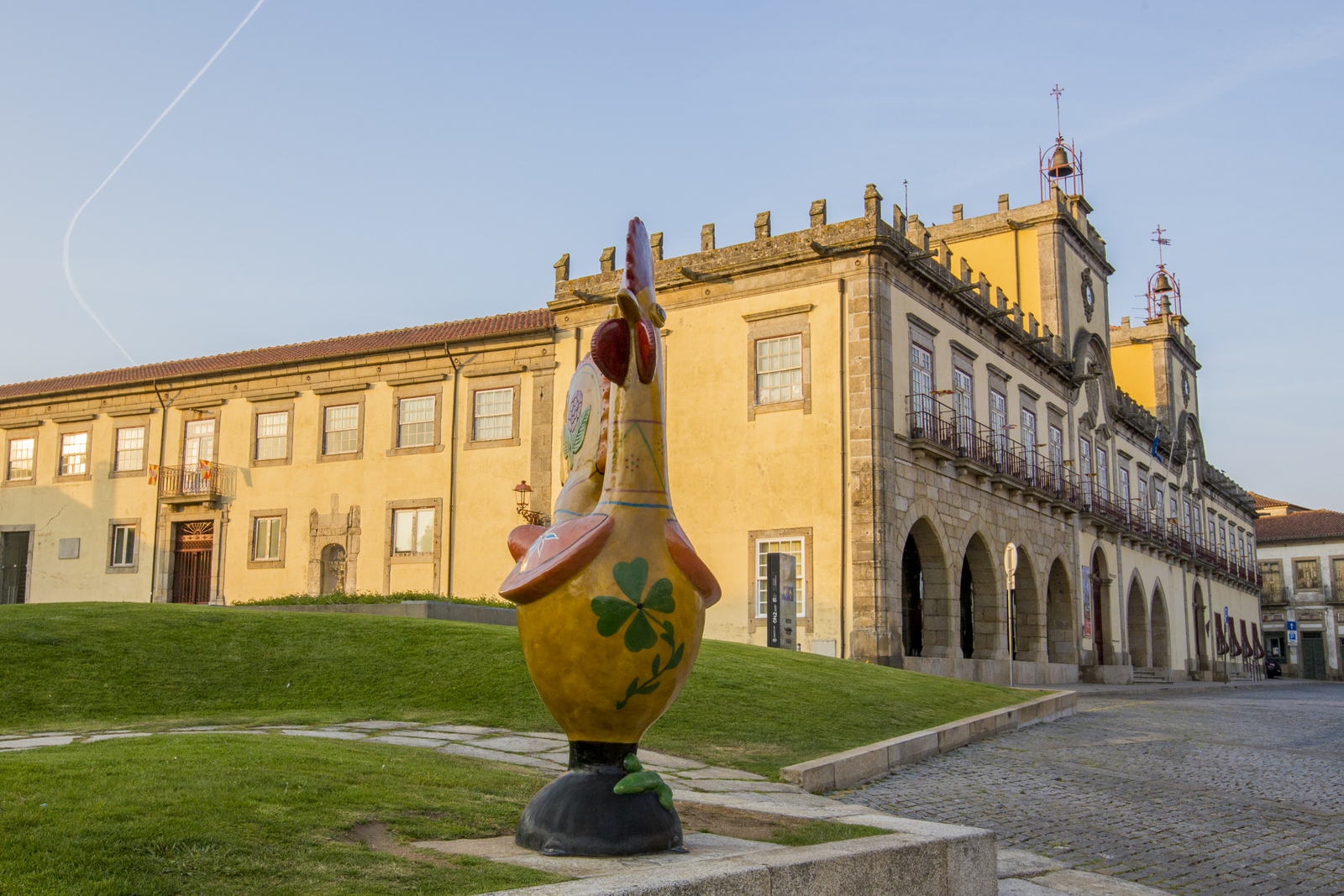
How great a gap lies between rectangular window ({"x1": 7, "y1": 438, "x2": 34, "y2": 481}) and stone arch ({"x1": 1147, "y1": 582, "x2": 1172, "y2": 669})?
121ft

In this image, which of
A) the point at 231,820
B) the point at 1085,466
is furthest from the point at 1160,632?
the point at 231,820

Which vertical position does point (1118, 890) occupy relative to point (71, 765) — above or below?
below

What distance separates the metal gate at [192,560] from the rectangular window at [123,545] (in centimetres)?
135

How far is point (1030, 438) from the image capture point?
2828cm

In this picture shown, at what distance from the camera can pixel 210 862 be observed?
3.73 meters

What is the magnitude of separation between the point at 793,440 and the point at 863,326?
8.37 ft

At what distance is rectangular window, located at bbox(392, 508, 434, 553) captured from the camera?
25.6 m

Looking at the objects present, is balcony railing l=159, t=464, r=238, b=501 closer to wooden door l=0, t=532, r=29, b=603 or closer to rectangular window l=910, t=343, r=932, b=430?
wooden door l=0, t=532, r=29, b=603

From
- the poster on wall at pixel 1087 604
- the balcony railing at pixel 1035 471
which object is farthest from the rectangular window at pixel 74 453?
the poster on wall at pixel 1087 604

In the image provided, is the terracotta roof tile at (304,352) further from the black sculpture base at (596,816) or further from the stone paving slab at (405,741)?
the black sculpture base at (596,816)

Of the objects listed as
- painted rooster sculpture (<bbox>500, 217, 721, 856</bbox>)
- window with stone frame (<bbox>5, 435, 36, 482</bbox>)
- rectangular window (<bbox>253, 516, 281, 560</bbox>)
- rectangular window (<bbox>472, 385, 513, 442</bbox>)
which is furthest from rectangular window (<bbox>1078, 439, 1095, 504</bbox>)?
window with stone frame (<bbox>5, 435, 36, 482</bbox>)

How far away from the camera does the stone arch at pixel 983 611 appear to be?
24531mm

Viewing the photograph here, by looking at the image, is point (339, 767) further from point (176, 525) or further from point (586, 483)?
point (176, 525)

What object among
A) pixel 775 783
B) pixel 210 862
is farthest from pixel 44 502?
pixel 210 862
